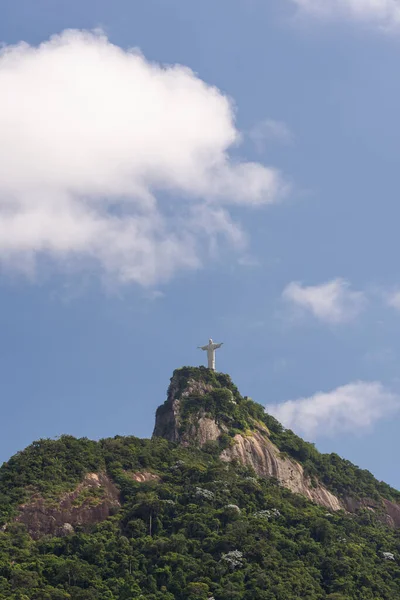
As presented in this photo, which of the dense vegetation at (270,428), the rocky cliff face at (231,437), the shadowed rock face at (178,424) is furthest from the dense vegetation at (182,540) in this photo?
the dense vegetation at (270,428)

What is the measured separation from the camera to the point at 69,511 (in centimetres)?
10106

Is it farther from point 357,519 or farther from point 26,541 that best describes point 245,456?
point 26,541

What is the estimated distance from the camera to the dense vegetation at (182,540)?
89438 millimetres

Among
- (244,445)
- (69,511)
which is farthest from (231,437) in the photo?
(69,511)

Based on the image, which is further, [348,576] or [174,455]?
[174,455]

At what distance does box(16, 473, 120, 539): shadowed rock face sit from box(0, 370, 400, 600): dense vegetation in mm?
1081

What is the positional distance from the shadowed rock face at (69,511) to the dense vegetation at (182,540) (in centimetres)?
108

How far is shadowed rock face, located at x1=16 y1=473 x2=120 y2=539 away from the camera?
98.9 metres

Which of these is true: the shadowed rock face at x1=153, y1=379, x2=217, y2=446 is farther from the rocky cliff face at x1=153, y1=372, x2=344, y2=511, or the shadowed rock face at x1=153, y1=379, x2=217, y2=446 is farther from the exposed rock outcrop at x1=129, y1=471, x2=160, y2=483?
the exposed rock outcrop at x1=129, y1=471, x2=160, y2=483

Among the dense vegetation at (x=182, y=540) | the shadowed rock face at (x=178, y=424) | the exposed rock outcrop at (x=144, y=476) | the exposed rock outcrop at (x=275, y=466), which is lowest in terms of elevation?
the dense vegetation at (x=182, y=540)

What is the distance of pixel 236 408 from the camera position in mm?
132125

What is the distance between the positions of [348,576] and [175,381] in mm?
43730

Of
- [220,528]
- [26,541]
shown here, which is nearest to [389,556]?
[220,528]

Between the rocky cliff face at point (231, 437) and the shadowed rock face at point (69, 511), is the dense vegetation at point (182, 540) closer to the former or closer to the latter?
the shadowed rock face at point (69, 511)
